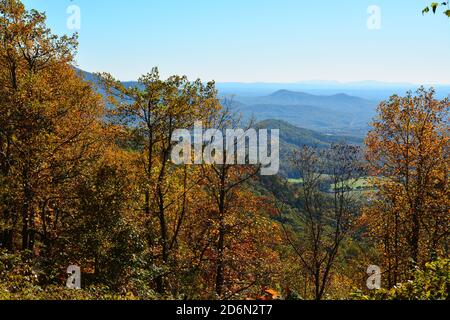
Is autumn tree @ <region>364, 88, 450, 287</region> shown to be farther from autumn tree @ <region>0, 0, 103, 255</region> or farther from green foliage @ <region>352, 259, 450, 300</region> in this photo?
autumn tree @ <region>0, 0, 103, 255</region>

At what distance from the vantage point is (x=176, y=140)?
27969 mm

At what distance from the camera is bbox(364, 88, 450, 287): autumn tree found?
27797mm

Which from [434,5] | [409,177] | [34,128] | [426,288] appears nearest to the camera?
[434,5]

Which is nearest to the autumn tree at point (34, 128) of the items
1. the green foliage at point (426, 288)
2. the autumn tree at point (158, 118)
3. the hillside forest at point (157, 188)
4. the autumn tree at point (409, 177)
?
the hillside forest at point (157, 188)

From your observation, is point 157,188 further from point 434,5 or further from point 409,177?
point 434,5

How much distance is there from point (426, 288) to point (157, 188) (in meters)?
18.4

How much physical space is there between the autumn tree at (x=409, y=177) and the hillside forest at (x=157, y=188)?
0.11 m

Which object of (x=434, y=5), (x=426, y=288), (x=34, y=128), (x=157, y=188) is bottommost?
(x=426, y=288)

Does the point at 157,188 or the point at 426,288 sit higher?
the point at 157,188

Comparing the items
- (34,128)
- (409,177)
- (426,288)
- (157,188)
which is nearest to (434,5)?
(426,288)

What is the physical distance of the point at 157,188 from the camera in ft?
85.8

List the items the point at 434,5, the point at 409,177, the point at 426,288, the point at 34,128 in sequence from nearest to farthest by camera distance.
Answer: the point at 434,5 → the point at 426,288 → the point at 34,128 → the point at 409,177

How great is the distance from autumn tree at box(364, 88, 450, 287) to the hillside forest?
113 millimetres
